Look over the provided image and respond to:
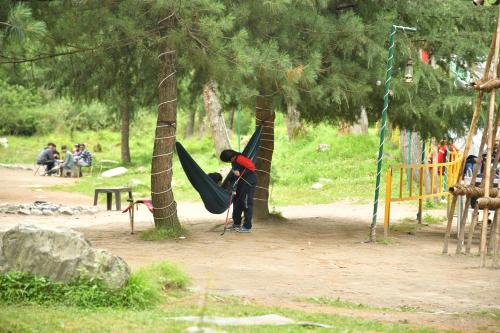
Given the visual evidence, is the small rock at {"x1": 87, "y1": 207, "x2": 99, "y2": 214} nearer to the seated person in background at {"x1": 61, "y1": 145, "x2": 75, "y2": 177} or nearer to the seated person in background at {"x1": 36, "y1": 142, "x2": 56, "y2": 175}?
the seated person in background at {"x1": 61, "y1": 145, "x2": 75, "y2": 177}

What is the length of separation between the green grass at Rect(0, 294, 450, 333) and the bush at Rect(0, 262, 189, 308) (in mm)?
165

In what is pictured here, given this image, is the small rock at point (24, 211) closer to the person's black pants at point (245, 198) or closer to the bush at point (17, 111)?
the person's black pants at point (245, 198)

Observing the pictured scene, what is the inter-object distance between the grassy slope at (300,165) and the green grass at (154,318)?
1078cm

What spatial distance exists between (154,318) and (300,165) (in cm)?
2217

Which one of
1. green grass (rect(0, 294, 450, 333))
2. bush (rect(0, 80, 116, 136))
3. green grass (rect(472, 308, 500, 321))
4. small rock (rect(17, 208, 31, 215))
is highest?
bush (rect(0, 80, 116, 136))

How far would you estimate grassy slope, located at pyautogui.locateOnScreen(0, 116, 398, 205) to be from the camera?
78.0 ft

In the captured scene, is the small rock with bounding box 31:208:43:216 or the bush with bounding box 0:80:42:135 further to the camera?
the bush with bounding box 0:80:42:135

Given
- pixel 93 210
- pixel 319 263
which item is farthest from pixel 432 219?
pixel 319 263

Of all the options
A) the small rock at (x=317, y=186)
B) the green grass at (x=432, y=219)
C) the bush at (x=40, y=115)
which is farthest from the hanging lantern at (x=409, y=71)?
the bush at (x=40, y=115)

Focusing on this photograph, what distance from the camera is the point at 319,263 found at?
11961mm

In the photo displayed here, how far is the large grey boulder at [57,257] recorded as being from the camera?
26.1 ft

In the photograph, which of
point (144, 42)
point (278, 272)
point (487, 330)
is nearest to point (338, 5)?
point (144, 42)

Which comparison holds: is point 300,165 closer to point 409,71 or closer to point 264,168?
point 264,168

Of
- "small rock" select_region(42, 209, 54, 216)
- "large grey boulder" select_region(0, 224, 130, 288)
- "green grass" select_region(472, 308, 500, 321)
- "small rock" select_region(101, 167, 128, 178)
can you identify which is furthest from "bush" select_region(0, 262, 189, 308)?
"small rock" select_region(101, 167, 128, 178)
